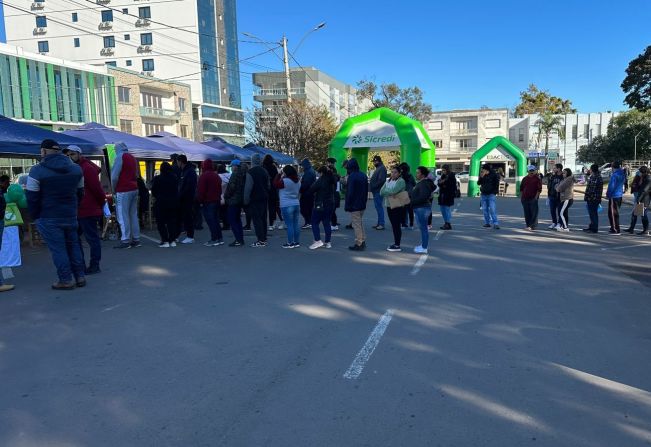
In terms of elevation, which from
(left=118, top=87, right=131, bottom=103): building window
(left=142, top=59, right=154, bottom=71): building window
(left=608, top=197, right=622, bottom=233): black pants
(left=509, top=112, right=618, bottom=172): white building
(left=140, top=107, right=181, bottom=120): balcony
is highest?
(left=142, top=59, right=154, bottom=71): building window

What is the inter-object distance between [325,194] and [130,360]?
19.1ft

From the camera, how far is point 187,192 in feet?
34.0

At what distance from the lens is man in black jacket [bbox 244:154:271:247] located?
31.9 feet

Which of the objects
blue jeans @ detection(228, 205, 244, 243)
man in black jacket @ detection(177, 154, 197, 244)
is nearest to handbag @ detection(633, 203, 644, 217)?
blue jeans @ detection(228, 205, 244, 243)

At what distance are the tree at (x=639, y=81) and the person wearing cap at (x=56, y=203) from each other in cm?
3928

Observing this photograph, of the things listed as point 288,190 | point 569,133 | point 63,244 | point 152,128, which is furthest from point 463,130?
point 63,244

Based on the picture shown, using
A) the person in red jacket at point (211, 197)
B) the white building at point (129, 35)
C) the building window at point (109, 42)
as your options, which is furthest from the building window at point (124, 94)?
the person in red jacket at point (211, 197)

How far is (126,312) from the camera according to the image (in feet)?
18.5

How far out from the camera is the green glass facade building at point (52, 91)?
1502 inches

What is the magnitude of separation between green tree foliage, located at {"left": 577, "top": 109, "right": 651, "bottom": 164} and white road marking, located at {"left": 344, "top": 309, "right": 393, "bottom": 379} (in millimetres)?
50264

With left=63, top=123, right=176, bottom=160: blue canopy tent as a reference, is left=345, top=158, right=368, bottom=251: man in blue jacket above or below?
below

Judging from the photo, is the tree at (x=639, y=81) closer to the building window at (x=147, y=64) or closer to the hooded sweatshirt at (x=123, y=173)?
the hooded sweatshirt at (x=123, y=173)

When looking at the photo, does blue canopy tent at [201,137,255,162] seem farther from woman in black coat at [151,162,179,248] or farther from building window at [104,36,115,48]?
building window at [104,36,115,48]

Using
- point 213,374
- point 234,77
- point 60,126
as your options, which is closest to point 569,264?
point 213,374
